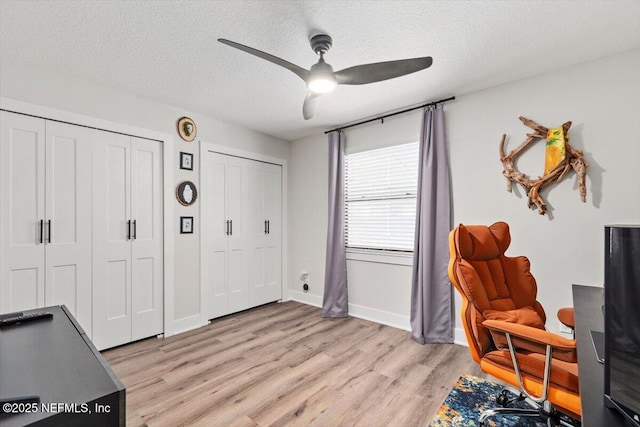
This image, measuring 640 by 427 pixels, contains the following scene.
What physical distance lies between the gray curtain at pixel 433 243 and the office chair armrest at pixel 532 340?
1446 millimetres

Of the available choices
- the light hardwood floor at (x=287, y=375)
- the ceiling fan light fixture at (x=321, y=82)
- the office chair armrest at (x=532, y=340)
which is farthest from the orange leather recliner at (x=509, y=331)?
the ceiling fan light fixture at (x=321, y=82)

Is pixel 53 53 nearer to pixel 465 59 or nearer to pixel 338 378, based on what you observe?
pixel 465 59

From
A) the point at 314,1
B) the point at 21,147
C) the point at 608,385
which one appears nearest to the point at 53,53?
the point at 21,147

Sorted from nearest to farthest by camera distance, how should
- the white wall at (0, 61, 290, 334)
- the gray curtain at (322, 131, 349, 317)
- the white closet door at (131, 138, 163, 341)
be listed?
the white wall at (0, 61, 290, 334), the white closet door at (131, 138, 163, 341), the gray curtain at (322, 131, 349, 317)

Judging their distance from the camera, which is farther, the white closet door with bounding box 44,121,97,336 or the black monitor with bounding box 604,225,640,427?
the white closet door with bounding box 44,121,97,336

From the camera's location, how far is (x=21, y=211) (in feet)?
7.91

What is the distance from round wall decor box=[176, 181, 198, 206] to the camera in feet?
11.0

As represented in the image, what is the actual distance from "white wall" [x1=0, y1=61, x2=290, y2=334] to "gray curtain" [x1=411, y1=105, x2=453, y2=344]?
2404 millimetres

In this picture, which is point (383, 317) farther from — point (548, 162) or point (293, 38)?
point (293, 38)

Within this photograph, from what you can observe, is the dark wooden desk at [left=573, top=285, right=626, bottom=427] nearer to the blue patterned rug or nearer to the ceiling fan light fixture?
the blue patterned rug

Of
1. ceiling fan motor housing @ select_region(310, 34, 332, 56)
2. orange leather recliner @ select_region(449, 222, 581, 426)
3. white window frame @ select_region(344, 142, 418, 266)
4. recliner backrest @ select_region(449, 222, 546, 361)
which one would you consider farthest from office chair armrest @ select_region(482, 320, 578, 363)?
ceiling fan motor housing @ select_region(310, 34, 332, 56)

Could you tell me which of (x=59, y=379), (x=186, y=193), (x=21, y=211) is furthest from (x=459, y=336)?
(x=21, y=211)

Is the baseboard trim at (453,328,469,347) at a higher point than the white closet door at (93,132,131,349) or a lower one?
lower

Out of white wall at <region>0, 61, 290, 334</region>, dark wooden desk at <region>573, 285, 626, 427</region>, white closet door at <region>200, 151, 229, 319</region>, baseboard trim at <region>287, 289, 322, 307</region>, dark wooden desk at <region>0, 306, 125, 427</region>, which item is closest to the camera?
dark wooden desk at <region>0, 306, 125, 427</region>
